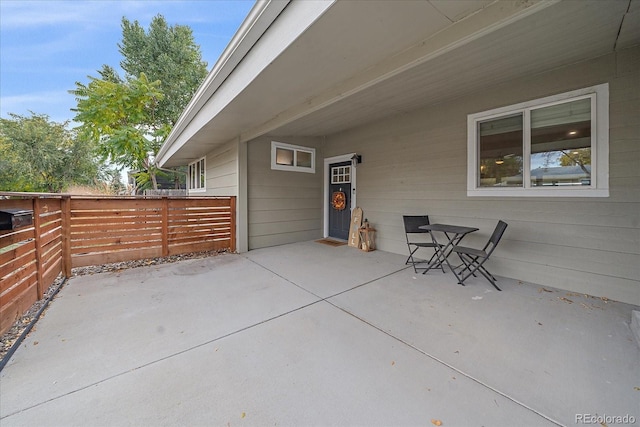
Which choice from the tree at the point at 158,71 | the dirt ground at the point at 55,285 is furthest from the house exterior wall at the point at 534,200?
the tree at the point at 158,71

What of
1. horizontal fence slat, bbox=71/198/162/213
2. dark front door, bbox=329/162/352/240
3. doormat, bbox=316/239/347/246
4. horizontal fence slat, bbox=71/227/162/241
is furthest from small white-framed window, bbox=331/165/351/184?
horizontal fence slat, bbox=71/227/162/241

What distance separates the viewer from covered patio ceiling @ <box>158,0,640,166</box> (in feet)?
5.76

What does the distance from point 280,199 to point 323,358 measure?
4.10m

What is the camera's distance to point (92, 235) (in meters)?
3.65

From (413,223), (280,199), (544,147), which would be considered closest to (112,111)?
(280,199)

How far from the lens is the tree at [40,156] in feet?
41.6

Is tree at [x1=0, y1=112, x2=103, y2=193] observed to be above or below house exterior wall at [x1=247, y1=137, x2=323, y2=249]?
above

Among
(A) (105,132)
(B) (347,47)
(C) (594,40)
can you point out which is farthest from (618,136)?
(A) (105,132)

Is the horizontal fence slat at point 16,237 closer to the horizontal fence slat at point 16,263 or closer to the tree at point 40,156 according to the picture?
→ the horizontal fence slat at point 16,263

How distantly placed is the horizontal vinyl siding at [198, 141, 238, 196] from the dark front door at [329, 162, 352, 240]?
7.54 feet

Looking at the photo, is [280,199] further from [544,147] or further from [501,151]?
[544,147]

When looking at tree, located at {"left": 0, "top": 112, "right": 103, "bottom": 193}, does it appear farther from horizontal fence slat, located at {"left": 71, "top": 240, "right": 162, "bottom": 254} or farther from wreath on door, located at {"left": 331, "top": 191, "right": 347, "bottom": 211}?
wreath on door, located at {"left": 331, "top": 191, "right": 347, "bottom": 211}

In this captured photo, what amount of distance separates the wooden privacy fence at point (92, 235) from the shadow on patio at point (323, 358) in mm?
401

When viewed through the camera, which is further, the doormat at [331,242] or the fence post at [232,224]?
the doormat at [331,242]
